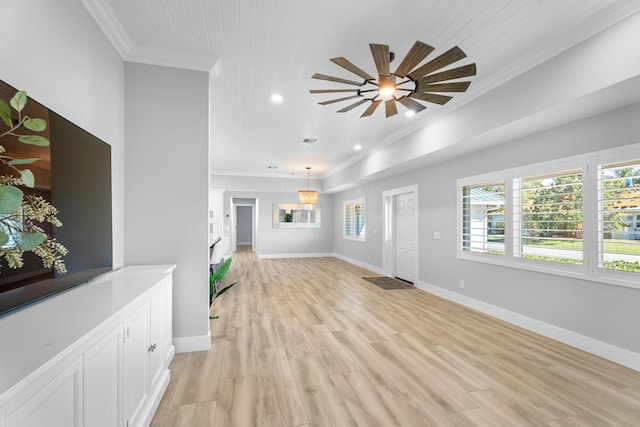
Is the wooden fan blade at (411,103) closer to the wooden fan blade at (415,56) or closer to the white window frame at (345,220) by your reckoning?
the wooden fan blade at (415,56)

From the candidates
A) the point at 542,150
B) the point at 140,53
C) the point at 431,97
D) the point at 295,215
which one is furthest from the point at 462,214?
the point at 295,215

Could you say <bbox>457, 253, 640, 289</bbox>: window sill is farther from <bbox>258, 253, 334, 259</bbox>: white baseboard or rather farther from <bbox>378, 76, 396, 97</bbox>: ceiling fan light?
<bbox>258, 253, 334, 259</bbox>: white baseboard

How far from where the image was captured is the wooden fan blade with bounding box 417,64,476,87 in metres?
2.22

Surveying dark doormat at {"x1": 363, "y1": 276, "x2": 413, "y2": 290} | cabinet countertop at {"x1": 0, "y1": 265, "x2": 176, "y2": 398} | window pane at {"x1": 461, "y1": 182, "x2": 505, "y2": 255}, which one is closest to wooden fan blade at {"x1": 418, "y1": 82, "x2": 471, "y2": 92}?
window pane at {"x1": 461, "y1": 182, "x2": 505, "y2": 255}

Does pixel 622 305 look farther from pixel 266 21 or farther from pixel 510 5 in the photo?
pixel 266 21

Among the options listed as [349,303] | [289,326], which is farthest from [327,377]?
[349,303]

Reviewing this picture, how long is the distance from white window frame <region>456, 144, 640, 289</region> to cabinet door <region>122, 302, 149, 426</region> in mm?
3956

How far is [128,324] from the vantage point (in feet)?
5.22

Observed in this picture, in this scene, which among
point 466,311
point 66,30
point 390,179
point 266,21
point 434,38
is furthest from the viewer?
point 390,179

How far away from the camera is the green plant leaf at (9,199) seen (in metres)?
0.74

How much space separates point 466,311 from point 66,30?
16.7 ft

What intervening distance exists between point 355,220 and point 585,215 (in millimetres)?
6188

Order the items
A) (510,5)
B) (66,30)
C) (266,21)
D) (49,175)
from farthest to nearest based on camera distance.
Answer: (266,21) < (510,5) < (66,30) < (49,175)

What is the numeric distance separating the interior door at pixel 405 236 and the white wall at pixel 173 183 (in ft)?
14.0
